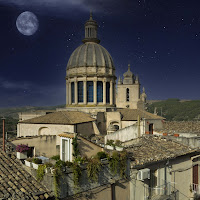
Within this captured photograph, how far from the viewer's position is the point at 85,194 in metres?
8.78

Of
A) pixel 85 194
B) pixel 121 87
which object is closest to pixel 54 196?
pixel 85 194

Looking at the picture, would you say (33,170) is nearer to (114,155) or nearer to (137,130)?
(114,155)

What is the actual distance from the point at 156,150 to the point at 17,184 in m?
8.35

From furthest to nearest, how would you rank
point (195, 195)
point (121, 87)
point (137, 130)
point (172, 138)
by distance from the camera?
point (121, 87)
point (137, 130)
point (172, 138)
point (195, 195)

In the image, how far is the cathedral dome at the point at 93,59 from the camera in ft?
112


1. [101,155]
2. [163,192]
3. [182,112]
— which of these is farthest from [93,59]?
[182,112]

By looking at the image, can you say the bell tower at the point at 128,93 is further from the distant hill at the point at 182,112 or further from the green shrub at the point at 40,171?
the green shrub at the point at 40,171

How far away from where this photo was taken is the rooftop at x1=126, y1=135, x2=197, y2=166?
460 inches

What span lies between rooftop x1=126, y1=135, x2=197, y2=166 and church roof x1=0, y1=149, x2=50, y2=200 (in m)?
4.84

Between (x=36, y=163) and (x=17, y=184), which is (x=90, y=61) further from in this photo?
(x=17, y=184)

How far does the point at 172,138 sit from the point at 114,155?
316 inches

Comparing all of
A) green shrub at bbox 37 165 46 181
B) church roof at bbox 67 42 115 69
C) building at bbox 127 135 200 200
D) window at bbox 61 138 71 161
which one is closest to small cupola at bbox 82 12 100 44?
church roof at bbox 67 42 115 69

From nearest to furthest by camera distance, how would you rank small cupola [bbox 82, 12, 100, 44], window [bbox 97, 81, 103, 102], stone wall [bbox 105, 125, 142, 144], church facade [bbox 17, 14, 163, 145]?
stone wall [bbox 105, 125, 142, 144] → church facade [bbox 17, 14, 163, 145] → window [bbox 97, 81, 103, 102] → small cupola [bbox 82, 12, 100, 44]

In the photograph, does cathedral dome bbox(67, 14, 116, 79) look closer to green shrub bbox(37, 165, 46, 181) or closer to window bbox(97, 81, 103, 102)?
window bbox(97, 81, 103, 102)
